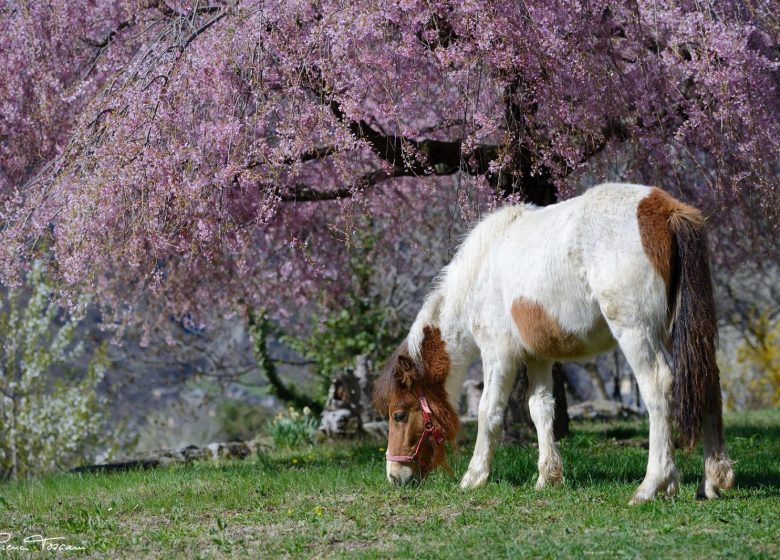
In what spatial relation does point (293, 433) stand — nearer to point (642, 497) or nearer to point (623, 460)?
point (623, 460)

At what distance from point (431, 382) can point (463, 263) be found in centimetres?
82

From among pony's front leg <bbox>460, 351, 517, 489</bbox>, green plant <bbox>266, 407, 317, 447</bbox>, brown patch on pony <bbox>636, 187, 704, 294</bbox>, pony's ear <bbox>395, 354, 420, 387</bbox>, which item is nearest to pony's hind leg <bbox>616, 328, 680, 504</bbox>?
brown patch on pony <bbox>636, 187, 704, 294</bbox>

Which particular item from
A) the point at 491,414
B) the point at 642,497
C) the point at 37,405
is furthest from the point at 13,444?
the point at 642,497

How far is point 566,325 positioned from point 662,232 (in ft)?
2.51

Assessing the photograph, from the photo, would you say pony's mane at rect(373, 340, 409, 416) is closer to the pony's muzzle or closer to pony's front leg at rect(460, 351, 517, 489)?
the pony's muzzle

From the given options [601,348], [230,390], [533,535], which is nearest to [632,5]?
[601,348]

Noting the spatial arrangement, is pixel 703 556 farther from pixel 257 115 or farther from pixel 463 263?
pixel 257 115

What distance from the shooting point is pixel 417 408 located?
245 inches

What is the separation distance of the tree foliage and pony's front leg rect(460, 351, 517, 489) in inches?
63.3

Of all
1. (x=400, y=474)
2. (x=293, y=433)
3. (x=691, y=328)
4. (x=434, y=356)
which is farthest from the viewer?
(x=293, y=433)

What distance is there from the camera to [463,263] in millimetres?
6223

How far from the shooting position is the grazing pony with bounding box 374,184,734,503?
4.97m

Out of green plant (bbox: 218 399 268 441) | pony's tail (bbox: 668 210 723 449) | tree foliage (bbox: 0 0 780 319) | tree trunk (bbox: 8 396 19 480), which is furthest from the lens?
green plant (bbox: 218 399 268 441)
